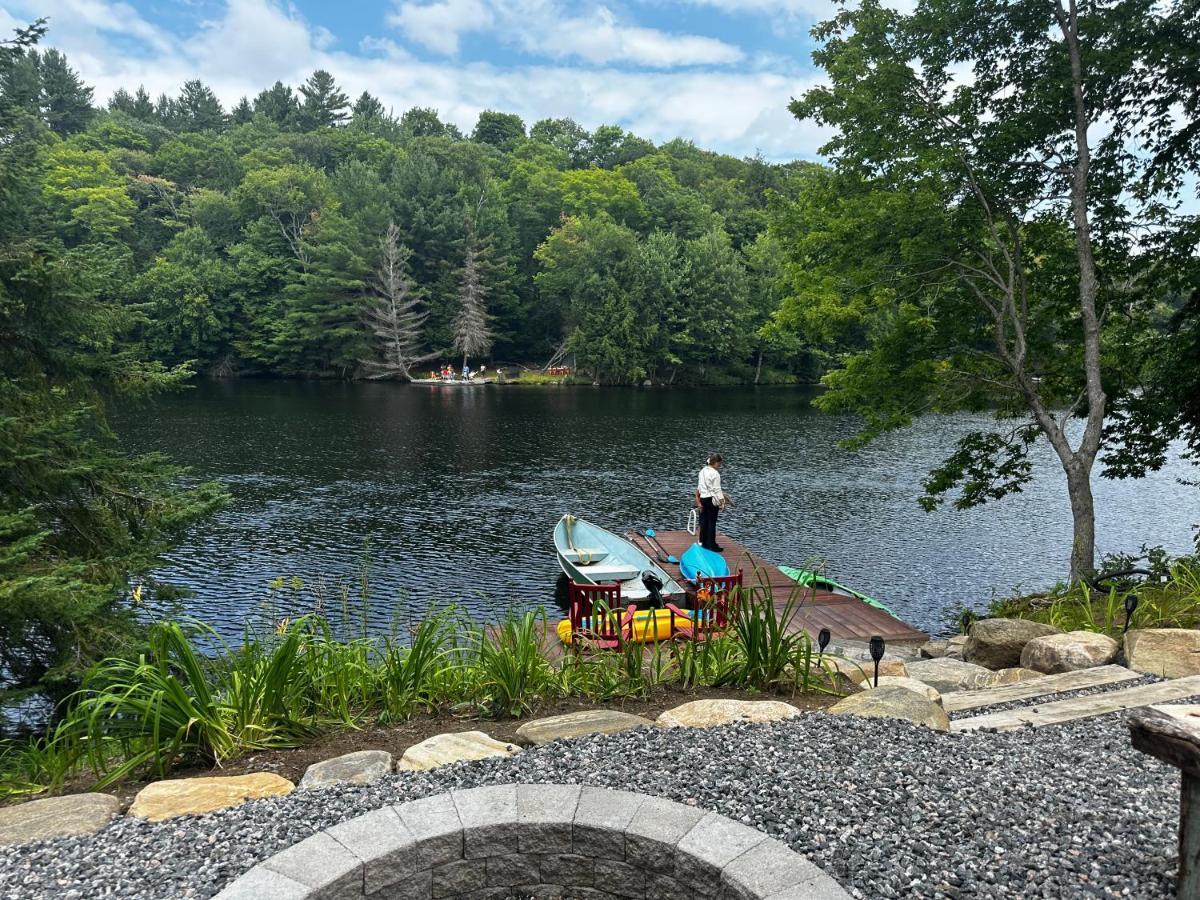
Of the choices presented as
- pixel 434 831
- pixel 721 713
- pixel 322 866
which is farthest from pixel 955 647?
pixel 322 866

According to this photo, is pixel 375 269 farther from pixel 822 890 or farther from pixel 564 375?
pixel 822 890

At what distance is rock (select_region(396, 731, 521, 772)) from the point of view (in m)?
3.96

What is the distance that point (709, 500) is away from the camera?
14195mm

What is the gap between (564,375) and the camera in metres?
54.8

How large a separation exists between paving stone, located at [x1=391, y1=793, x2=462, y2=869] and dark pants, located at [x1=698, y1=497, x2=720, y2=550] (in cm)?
1127

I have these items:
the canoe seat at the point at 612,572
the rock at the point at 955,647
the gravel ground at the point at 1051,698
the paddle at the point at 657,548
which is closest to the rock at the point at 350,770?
the gravel ground at the point at 1051,698

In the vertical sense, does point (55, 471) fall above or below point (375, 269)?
below

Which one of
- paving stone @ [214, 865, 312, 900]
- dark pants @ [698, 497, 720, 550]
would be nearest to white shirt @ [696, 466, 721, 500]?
dark pants @ [698, 497, 720, 550]

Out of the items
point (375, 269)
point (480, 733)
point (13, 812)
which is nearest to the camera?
point (13, 812)

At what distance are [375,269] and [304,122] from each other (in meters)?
57.5

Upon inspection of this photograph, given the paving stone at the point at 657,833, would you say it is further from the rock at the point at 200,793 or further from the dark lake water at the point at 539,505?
the dark lake water at the point at 539,505

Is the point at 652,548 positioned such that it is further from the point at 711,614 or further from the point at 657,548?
the point at 711,614

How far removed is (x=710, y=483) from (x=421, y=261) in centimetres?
4643

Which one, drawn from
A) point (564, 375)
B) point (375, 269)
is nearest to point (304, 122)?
point (375, 269)
